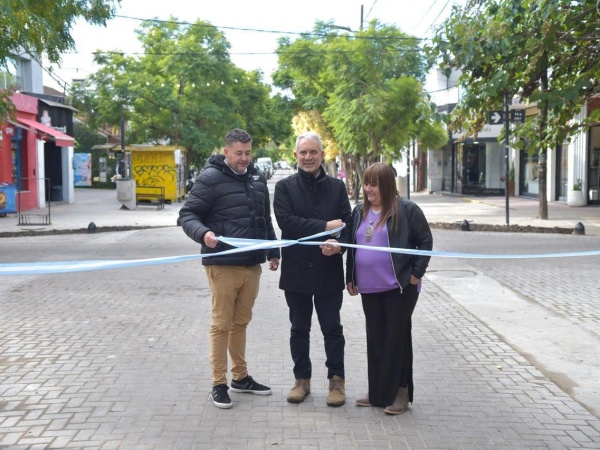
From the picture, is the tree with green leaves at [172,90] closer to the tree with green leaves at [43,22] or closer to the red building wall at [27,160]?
the red building wall at [27,160]

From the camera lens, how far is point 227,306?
515 centimetres

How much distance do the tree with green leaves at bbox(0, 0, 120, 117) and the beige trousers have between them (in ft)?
27.3

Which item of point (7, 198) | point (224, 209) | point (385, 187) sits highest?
point (385, 187)

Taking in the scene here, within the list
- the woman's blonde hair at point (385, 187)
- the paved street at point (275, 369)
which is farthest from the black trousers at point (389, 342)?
the woman's blonde hair at point (385, 187)

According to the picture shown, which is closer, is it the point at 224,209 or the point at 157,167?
the point at 224,209

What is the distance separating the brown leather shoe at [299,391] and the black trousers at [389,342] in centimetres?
48

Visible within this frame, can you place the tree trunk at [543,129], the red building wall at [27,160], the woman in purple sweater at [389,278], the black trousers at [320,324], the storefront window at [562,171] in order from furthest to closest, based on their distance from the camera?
the storefront window at [562,171] → the red building wall at [27,160] → the tree trunk at [543,129] → the black trousers at [320,324] → the woman in purple sweater at [389,278]

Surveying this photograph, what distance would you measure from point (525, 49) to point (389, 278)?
34.0 feet

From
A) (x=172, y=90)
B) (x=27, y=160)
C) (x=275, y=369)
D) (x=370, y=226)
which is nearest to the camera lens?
(x=370, y=226)

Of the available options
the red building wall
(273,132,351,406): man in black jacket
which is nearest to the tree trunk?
(273,132,351,406): man in black jacket

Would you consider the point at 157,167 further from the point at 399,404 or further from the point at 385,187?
the point at 399,404

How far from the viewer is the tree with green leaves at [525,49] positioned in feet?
44.5

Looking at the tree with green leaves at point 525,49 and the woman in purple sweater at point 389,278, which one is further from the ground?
the tree with green leaves at point 525,49

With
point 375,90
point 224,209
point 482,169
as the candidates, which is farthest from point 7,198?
point 482,169
